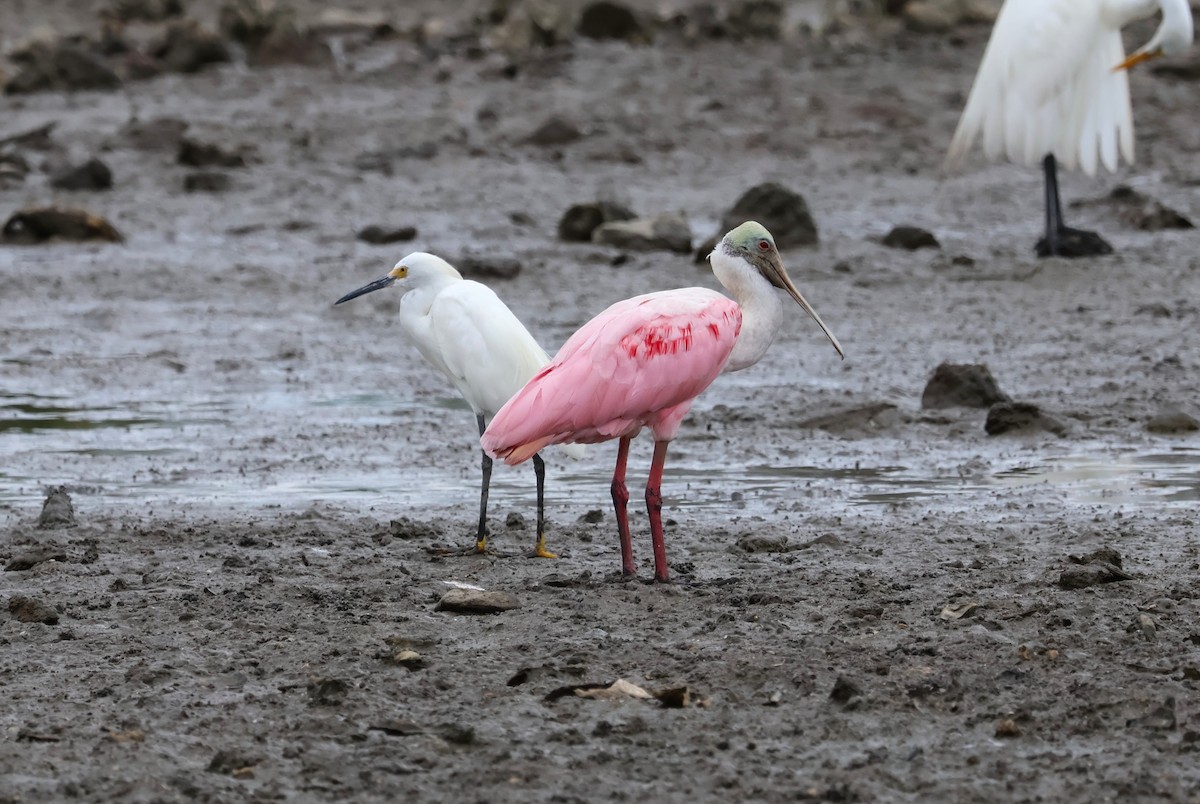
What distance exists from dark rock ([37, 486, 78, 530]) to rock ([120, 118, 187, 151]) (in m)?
11.1

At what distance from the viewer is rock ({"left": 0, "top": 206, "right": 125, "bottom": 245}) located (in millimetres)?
14688

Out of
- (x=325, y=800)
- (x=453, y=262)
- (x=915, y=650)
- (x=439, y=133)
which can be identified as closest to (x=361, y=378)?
(x=453, y=262)

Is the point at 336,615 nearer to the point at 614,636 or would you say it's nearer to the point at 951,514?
the point at 614,636

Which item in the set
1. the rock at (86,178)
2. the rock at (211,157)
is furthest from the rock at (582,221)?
the rock at (86,178)

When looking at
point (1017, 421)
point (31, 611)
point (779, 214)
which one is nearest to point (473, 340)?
point (31, 611)

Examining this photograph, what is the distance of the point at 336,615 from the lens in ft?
19.9

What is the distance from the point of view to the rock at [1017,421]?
9055 millimetres

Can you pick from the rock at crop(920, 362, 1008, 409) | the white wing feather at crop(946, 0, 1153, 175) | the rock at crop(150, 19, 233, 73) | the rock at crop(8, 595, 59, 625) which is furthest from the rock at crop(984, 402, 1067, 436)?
the rock at crop(150, 19, 233, 73)

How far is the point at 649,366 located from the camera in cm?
639

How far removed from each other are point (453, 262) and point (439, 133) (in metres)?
5.81

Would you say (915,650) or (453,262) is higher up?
(453,262)

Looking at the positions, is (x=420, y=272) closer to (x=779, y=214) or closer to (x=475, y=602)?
(x=475, y=602)

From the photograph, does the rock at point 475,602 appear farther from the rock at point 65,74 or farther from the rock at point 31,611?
the rock at point 65,74

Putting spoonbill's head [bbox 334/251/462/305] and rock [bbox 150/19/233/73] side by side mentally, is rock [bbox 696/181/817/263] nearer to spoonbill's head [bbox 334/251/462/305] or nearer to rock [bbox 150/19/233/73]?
spoonbill's head [bbox 334/251/462/305]
